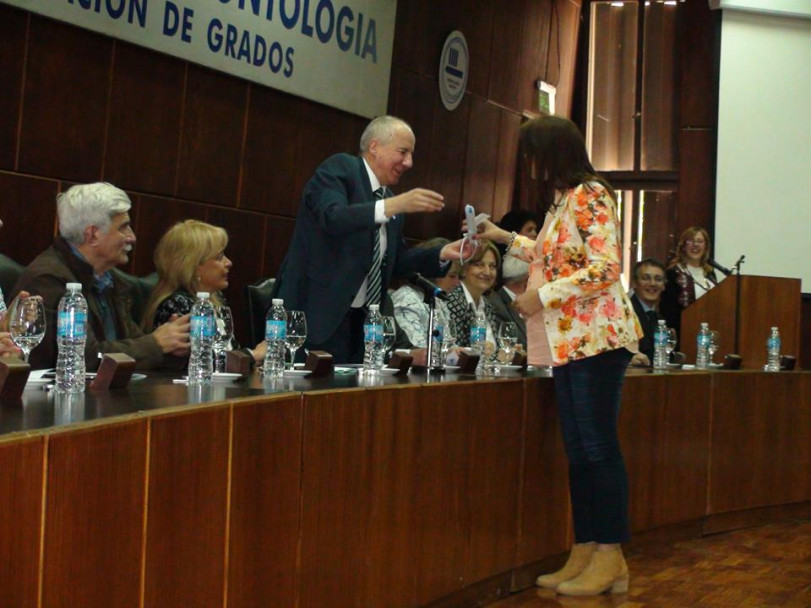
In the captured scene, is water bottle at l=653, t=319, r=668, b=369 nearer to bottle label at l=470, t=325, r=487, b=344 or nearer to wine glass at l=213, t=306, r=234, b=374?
bottle label at l=470, t=325, r=487, b=344

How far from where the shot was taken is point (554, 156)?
3295 millimetres

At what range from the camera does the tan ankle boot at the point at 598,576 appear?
331cm

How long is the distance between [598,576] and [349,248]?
1.19 meters

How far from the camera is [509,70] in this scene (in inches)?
285

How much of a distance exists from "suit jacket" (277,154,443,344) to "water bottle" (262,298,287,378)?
27.7 inches

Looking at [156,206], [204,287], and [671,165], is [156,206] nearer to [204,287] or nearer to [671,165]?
[204,287]

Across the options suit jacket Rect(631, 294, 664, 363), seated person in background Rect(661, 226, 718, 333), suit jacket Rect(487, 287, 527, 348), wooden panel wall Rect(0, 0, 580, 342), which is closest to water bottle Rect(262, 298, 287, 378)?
wooden panel wall Rect(0, 0, 580, 342)

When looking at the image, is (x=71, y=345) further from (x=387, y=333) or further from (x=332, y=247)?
(x=332, y=247)

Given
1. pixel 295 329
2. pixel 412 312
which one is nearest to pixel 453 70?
pixel 412 312

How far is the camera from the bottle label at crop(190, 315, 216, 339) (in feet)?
8.02

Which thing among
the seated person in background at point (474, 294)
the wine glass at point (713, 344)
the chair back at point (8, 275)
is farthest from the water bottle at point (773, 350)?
the chair back at point (8, 275)

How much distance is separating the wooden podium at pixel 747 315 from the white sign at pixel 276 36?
5.95ft

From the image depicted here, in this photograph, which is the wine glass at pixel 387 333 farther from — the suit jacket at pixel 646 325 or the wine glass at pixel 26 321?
the suit jacket at pixel 646 325

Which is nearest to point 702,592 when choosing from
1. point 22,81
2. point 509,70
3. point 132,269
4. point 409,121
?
point 132,269
